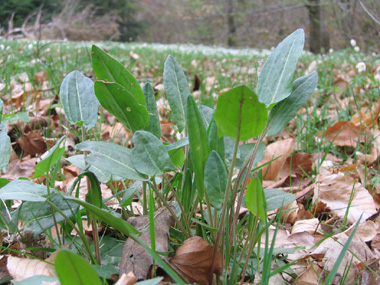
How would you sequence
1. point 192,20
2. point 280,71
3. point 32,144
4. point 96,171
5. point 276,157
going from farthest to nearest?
point 192,20 → point 32,144 → point 276,157 → point 96,171 → point 280,71

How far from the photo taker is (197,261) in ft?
2.29

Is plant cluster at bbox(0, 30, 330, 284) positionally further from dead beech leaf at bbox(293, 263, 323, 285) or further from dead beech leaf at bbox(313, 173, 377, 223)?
dead beech leaf at bbox(313, 173, 377, 223)

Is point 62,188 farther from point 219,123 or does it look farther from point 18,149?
point 219,123

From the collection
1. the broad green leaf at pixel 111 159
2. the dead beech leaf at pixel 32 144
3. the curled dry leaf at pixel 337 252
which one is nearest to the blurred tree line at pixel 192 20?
the dead beech leaf at pixel 32 144

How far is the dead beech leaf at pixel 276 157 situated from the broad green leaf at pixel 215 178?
69 cm

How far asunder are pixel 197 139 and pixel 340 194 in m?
0.77

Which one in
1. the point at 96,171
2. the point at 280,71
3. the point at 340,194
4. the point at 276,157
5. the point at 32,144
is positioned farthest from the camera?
the point at 32,144

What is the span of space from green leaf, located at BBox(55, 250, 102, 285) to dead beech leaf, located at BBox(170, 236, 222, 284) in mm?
222

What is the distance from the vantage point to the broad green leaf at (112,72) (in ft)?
2.39

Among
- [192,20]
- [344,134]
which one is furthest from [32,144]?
[192,20]

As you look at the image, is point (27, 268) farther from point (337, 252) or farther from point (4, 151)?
point (337, 252)

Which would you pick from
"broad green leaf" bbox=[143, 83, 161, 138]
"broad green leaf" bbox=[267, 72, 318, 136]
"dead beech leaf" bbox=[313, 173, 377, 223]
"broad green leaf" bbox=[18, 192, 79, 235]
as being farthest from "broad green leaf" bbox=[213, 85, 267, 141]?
"dead beech leaf" bbox=[313, 173, 377, 223]

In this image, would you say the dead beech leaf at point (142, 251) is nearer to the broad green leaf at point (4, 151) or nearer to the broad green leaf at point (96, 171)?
the broad green leaf at point (96, 171)

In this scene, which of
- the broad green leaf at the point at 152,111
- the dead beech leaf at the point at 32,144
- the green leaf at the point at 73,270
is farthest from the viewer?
the dead beech leaf at the point at 32,144
